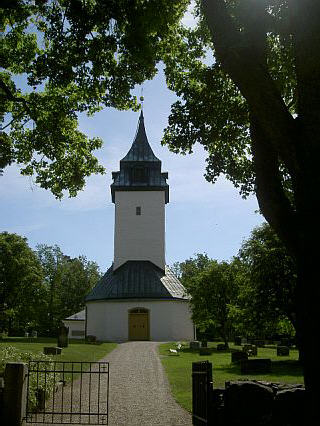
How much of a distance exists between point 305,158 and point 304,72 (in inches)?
46.5

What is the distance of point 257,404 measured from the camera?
25.9 feet

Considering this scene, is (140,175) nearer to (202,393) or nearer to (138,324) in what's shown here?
(138,324)

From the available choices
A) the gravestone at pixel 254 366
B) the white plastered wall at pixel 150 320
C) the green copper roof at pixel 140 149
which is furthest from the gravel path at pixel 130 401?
Result: the green copper roof at pixel 140 149

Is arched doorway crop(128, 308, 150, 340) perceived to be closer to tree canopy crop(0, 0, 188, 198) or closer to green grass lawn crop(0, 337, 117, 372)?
green grass lawn crop(0, 337, 117, 372)

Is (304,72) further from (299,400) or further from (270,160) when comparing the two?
(299,400)

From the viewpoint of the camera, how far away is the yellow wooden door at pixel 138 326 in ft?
133

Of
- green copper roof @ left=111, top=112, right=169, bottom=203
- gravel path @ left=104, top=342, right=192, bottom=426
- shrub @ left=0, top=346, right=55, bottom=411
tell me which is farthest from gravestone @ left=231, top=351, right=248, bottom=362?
green copper roof @ left=111, top=112, right=169, bottom=203

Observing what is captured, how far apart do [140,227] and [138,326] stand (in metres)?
10.2

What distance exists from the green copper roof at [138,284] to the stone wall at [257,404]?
3169 centimetres

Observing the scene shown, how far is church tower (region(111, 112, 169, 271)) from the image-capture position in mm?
45812

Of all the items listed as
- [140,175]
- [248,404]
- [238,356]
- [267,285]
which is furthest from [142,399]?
[140,175]

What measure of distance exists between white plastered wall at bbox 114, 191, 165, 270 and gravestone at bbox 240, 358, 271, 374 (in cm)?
2861

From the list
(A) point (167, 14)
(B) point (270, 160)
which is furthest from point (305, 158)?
(A) point (167, 14)

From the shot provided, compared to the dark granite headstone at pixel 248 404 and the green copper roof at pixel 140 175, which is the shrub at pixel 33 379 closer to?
the dark granite headstone at pixel 248 404
